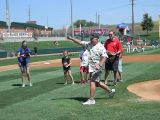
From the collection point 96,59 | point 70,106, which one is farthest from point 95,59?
point 70,106

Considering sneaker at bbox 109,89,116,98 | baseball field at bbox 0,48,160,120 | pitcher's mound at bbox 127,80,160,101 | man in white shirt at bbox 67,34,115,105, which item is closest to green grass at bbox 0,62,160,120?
baseball field at bbox 0,48,160,120

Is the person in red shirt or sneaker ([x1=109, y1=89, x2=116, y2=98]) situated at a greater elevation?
the person in red shirt

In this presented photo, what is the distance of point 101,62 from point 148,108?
1701 millimetres

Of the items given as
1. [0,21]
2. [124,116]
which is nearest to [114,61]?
[124,116]

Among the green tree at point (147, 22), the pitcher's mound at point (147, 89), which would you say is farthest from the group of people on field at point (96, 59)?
the green tree at point (147, 22)

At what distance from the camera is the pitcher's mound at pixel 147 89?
12331 mm

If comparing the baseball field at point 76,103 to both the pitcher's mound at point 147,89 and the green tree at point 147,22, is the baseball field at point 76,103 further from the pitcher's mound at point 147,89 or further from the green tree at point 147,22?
Result: the green tree at point 147,22

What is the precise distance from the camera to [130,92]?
13000mm

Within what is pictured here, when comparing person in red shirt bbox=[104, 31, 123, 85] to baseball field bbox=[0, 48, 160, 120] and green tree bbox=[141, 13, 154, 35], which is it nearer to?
baseball field bbox=[0, 48, 160, 120]

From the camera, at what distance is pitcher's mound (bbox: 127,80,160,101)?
1233cm

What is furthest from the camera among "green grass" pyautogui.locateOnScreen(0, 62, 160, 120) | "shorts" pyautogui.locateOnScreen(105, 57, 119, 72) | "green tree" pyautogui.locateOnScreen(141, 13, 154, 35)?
"green tree" pyautogui.locateOnScreen(141, 13, 154, 35)

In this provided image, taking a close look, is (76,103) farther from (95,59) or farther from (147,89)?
(147,89)

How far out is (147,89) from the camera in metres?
14.0

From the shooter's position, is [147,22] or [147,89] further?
[147,22]
